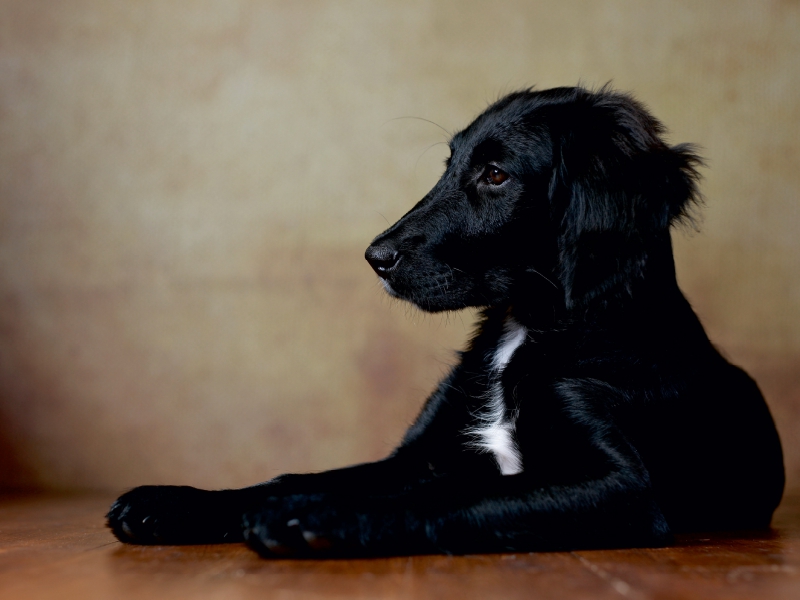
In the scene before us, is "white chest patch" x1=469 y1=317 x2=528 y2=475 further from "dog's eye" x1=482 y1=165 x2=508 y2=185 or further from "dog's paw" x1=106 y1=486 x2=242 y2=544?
"dog's paw" x1=106 y1=486 x2=242 y2=544

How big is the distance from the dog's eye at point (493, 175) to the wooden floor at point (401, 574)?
859mm

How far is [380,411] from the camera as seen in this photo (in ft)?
9.48

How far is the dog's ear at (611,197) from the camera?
5.31 ft

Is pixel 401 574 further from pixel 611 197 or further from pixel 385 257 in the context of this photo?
pixel 611 197

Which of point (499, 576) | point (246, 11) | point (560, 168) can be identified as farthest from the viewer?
point (246, 11)

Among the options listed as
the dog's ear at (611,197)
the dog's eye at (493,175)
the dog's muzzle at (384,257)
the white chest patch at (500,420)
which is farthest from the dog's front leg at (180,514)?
the dog's eye at (493,175)

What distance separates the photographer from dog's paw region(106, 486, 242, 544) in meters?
1.42

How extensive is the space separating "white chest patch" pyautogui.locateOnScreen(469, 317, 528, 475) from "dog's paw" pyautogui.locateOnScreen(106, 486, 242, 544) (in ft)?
1.87

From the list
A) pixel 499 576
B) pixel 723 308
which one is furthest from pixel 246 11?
pixel 499 576

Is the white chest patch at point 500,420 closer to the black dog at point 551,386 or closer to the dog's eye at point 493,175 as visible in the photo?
the black dog at point 551,386

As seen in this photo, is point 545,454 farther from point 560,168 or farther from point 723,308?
point 723,308

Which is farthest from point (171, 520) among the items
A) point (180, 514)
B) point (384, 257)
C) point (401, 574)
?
point (384, 257)

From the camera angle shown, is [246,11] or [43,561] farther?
[246,11]

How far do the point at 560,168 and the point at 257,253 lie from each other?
1.49 metres
